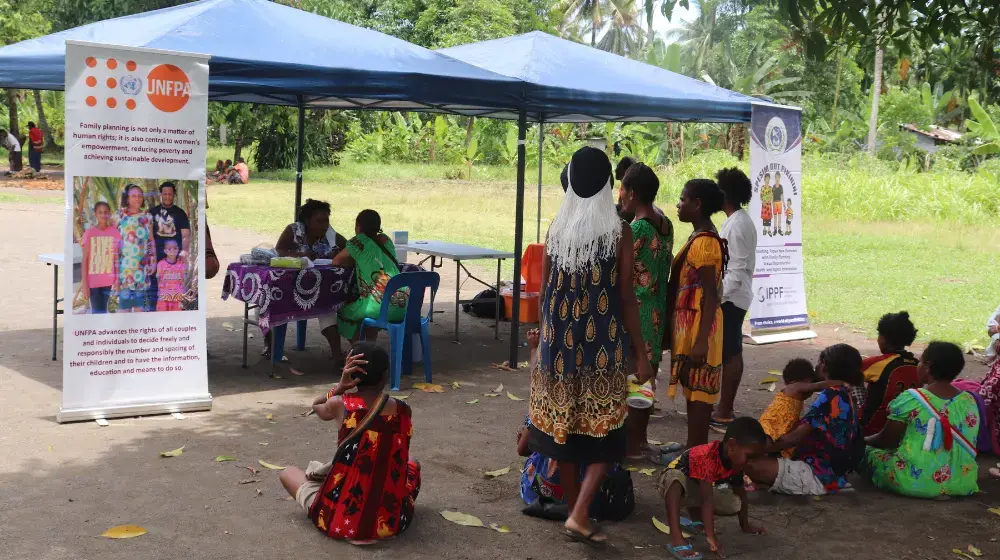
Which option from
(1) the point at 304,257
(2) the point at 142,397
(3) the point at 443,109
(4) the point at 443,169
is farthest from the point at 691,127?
(2) the point at 142,397

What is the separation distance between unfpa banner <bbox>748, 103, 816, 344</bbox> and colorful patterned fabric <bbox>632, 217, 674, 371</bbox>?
4.37m

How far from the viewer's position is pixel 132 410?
6.14m

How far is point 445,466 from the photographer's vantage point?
5.58 metres

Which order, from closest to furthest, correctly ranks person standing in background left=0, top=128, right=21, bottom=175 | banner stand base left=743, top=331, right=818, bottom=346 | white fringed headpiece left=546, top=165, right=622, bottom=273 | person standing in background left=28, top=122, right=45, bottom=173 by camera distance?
white fringed headpiece left=546, top=165, right=622, bottom=273 → banner stand base left=743, top=331, right=818, bottom=346 → person standing in background left=0, top=128, right=21, bottom=175 → person standing in background left=28, top=122, right=45, bottom=173

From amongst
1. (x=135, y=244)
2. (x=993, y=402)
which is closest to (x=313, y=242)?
(x=135, y=244)

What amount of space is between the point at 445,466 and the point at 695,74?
45125 millimetres

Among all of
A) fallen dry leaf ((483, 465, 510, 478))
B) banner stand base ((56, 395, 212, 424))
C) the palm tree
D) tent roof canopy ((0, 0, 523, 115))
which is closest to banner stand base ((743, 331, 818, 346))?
tent roof canopy ((0, 0, 523, 115))

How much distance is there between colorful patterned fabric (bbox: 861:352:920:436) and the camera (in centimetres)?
566

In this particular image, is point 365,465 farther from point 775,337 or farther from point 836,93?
point 836,93

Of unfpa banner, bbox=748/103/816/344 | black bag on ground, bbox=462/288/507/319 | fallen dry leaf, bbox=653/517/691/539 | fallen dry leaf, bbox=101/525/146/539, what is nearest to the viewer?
fallen dry leaf, bbox=101/525/146/539

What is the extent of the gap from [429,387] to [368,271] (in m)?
1.00

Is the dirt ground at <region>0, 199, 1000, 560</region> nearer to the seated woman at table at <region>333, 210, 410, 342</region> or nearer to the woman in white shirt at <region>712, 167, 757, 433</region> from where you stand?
the woman in white shirt at <region>712, 167, 757, 433</region>

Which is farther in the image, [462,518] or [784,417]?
[784,417]

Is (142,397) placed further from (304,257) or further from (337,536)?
(337,536)
